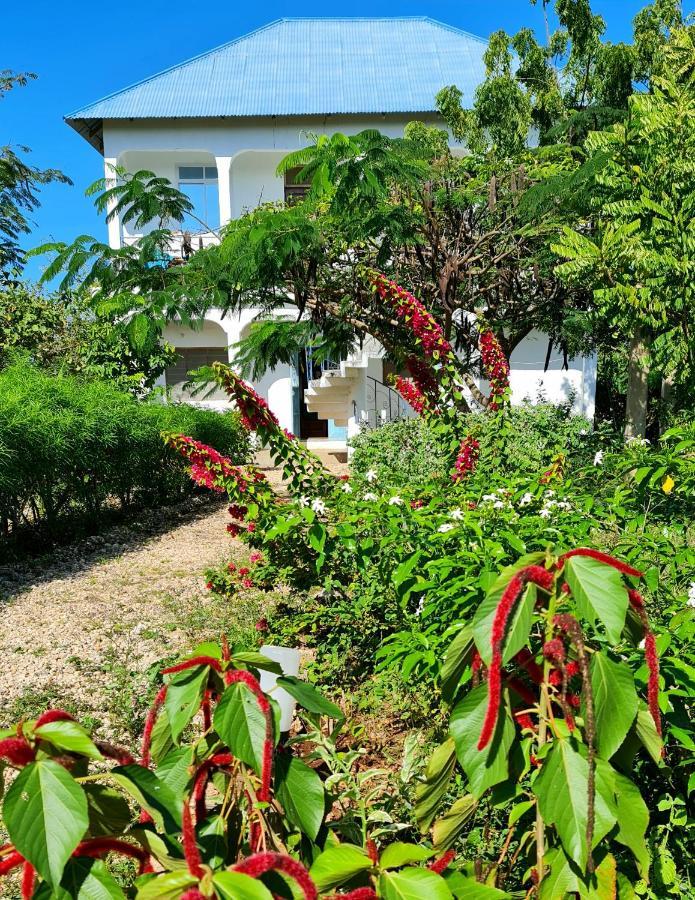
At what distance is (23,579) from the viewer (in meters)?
7.43

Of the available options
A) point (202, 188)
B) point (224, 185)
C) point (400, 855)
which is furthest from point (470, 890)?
point (202, 188)

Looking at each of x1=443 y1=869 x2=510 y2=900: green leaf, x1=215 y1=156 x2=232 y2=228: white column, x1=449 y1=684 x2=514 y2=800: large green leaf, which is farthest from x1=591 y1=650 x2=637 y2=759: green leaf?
x1=215 y1=156 x2=232 y2=228: white column

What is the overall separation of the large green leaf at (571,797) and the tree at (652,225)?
19.8 feet

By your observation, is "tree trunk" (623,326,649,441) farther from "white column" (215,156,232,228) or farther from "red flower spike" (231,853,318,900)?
"white column" (215,156,232,228)

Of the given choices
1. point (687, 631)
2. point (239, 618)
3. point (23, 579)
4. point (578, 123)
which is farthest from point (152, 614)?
point (578, 123)

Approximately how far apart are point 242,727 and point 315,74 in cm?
2389

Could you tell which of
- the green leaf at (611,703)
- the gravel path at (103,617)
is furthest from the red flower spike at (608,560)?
the gravel path at (103,617)

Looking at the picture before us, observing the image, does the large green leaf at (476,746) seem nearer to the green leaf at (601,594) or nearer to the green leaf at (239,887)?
the green leaf at (601,594)

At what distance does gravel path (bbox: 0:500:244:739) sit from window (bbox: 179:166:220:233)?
14622mm

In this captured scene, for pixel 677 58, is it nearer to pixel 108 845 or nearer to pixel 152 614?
pixel 152 614

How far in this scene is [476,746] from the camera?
3.69 ft

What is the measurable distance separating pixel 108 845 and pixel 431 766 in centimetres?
61

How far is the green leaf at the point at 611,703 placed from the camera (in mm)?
1066

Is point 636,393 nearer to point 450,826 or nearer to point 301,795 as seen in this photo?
point 450,826
